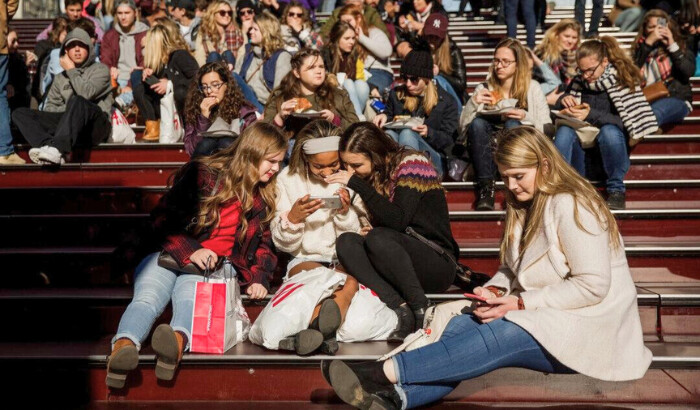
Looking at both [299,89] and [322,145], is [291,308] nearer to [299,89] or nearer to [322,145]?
[322,145]

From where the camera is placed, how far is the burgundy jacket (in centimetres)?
374

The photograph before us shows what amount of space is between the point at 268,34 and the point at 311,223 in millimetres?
2987

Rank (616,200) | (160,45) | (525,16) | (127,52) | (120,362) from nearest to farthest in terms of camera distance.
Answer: (120,362) → (616,200) → (160,45) → (127,52) → (525,16)

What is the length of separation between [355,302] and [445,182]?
183 centimetres

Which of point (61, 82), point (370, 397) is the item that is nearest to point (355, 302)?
point (370, 397)

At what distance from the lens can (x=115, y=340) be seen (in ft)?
11.0

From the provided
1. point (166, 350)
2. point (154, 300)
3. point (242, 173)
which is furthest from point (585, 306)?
point (154, 300)

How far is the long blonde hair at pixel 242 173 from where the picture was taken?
380 cm

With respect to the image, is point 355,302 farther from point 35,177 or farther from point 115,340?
point 35,177

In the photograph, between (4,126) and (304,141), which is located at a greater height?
(304,141)

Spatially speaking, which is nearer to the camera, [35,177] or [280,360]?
[280,360]

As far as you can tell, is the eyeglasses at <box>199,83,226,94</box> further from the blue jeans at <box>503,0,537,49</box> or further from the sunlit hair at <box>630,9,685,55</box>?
the blue jeans at <box>503,0,537,49</box>

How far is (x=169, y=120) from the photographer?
5.91 metres

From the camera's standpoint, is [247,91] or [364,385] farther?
[247,91]
